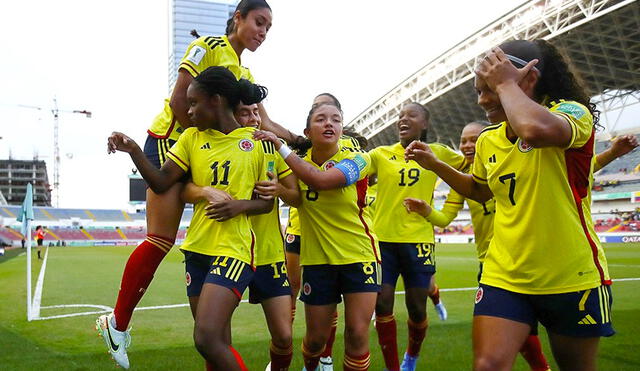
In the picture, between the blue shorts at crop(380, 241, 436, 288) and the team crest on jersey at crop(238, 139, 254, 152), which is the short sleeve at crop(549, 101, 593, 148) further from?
the blue shorts at crop(380, 241, 436, 288)

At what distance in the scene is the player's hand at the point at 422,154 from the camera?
3.35m

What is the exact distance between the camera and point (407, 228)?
17.7 feet

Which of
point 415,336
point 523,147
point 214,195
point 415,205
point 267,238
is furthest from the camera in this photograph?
point 415,336

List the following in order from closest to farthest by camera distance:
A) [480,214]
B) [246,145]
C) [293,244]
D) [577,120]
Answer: [577,120] < [246,145] < [480,214] < [293,244]

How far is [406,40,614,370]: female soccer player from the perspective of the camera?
2.56 m

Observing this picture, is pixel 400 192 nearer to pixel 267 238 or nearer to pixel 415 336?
pixel 415 336

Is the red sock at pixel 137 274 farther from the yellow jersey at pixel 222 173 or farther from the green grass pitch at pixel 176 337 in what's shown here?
the green grass pitch at pixel 176 337

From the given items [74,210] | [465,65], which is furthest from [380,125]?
[74,210]

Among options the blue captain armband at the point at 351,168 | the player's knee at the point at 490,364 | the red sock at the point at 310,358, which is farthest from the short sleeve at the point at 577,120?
the red sock at the point at 310,358

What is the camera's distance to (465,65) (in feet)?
146

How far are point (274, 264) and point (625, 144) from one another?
2.56 m

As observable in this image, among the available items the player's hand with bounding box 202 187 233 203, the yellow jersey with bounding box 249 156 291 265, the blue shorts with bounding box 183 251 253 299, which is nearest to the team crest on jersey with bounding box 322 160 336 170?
the yellow jersey with bounding box 249 156 291 265

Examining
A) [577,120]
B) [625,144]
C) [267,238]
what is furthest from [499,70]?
[267,238]

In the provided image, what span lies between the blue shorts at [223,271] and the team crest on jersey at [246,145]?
73 cm
